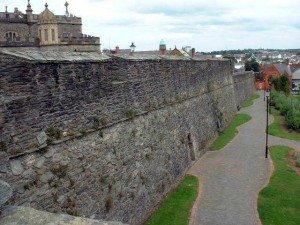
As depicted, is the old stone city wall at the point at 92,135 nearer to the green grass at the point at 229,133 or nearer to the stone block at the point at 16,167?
the stone block at the point at 16,167

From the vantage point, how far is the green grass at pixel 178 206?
45.4 ft

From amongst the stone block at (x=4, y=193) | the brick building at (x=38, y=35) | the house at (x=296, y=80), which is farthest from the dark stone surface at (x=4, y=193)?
the house at (x=296, y=80)

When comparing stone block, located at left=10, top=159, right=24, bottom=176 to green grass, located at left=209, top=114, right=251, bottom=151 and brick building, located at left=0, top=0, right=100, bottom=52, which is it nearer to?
green grass, located at left=209, top=114, right=251, bottom=151

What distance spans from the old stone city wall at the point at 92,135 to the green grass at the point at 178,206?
37 cm

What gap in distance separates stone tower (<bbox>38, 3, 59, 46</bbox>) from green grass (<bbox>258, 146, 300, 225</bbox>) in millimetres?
38006

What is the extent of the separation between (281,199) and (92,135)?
8.78m

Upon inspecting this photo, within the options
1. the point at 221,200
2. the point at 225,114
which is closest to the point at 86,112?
the point at 221,200

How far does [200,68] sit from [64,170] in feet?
56.6

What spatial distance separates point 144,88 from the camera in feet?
50.8

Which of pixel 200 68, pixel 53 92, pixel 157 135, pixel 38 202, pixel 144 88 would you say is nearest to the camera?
pixel 38 202

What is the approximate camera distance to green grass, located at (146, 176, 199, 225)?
1383 centimetres

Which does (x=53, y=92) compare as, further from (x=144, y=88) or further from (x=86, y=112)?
(x=144, y=88)

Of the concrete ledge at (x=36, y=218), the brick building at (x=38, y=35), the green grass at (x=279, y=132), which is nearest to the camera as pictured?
the concrete ledge at (x=36, y=218)

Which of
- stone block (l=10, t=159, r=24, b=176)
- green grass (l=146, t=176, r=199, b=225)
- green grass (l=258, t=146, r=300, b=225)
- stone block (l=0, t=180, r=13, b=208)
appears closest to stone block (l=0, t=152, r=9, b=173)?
stone block (l=10, t=159, r=24, b=176)
